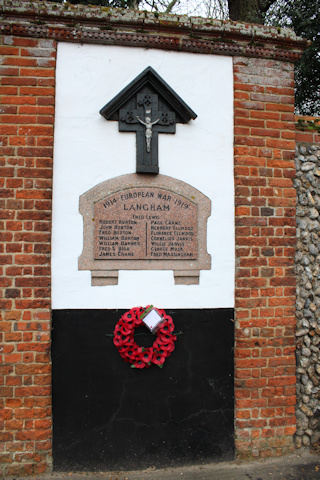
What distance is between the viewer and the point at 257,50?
4074 mm

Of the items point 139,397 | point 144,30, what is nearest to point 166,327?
point 139,397

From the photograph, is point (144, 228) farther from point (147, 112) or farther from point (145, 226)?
point (147, 112)

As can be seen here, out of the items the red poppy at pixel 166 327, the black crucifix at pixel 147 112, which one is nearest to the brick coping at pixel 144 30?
the black crucifix at pixel 147 112

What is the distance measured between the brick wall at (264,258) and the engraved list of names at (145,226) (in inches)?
21.3

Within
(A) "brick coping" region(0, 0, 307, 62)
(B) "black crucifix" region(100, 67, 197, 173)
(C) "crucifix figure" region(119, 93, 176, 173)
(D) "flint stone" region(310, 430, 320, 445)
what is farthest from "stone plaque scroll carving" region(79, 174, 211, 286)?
(D) "flint stone" region(310, 430, 320, 445)

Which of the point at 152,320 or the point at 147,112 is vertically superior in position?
the point at 147,112

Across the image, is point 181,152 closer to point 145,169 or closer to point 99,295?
point 145,169

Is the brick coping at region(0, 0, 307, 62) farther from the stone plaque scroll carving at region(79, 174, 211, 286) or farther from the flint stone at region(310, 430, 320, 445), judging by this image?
the flint stone at region(310, 430, 320, 445)

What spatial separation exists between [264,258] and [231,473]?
2.09 m

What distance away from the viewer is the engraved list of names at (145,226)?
3746 mm

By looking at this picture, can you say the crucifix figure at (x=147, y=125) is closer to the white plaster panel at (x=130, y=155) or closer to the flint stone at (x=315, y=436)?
the white plaster panel at (x=130, y=155)

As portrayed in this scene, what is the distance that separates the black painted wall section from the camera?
3.67 meters

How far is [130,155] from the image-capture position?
3834 millimetres

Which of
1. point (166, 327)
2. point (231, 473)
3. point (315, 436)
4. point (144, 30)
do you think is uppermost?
point (144, 30)
